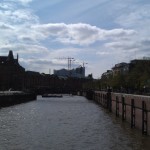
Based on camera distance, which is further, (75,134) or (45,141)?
(75,134)

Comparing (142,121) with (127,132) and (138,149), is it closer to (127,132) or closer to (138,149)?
(127,132)

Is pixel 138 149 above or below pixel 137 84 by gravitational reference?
below

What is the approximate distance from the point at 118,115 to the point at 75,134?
3225 centimetres

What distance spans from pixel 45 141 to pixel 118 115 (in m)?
38.9

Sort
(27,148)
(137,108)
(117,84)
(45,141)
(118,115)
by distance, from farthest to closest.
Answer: (117,84), (118,115), (137,108), (45,141), (27,148)

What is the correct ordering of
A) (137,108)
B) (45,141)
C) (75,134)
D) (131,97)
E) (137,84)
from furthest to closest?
(137,84), (131,97), (137,108), (75,134), (45,141)

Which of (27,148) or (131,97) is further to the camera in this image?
(131,97)

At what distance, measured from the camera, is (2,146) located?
38.8 meters

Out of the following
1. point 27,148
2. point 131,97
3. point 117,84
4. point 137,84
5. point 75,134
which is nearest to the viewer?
point 27,148

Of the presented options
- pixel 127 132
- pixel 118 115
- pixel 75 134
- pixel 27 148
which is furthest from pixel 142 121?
pixel 118 115

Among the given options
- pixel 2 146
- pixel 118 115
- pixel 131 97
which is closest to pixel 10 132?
pixel 2 146

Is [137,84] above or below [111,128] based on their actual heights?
above

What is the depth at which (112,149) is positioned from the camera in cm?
3803

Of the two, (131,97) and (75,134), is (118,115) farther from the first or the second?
(75,134)
